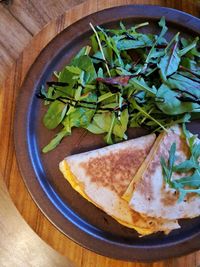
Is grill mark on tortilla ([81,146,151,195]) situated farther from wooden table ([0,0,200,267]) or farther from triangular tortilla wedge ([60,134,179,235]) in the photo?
wooden table ([0,0,200,267])

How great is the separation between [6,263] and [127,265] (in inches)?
20.3

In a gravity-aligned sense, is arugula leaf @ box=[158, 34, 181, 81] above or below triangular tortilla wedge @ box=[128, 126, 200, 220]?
above

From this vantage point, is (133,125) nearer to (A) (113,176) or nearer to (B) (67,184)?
(A) (113,176)

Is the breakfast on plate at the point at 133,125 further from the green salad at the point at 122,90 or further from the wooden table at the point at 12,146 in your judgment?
the wooden table at the point at 12,146

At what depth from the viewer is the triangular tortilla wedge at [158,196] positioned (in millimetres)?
1130

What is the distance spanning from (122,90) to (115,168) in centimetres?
24

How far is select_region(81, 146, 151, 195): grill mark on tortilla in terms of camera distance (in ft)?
3.81

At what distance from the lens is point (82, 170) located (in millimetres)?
1166

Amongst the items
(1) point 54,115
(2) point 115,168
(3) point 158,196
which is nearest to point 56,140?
(1) point 54,115

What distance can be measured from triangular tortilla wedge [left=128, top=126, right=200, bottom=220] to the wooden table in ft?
0.53

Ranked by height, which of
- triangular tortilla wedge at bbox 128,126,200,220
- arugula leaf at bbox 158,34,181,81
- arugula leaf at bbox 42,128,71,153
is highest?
arugula leaf at bbox 158,34,181,81

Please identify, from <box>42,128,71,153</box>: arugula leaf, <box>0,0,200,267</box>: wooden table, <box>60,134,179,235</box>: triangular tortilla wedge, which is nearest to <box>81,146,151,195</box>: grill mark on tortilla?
<box>60,134,179,235</box>: triangular tortilla wedge

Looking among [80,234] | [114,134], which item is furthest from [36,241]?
[114,134]

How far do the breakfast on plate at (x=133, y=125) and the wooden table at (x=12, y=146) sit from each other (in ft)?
0.42
